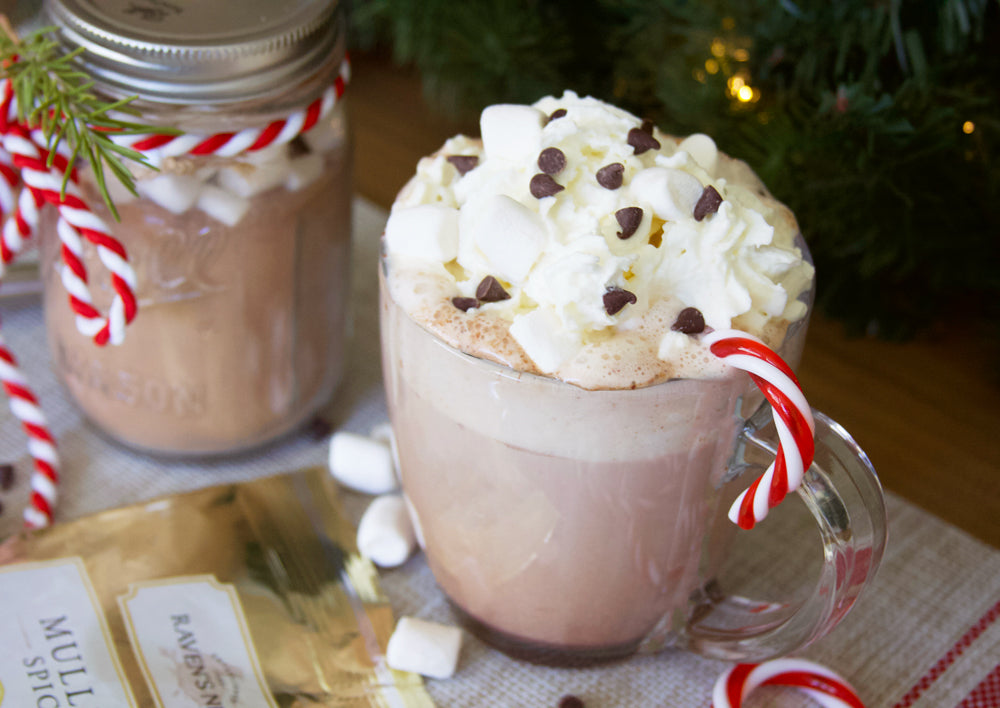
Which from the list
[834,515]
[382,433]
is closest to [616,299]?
[834,515]

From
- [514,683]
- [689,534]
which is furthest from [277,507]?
[689,534]

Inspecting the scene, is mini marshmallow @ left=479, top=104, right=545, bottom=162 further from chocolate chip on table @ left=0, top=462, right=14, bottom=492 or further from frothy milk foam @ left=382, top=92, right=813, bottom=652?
chocolate chip on table @ left=0, top=462, right=14, bottom=492

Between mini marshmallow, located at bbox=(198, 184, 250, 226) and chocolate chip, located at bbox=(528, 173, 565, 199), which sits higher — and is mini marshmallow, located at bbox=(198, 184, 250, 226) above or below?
below

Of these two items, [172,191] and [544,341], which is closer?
[544,341]

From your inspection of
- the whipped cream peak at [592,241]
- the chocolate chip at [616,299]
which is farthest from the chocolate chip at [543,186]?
the chocolate chip at [616,299]

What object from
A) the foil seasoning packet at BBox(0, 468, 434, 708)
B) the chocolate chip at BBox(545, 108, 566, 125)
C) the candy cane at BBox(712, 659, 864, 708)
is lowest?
the foil seasoning packet at BBox(0, 468, 434, 708)

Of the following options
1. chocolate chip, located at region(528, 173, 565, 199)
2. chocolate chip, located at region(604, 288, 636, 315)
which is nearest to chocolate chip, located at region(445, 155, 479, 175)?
chocolate chip, located at region(528, 173, 565, 199)

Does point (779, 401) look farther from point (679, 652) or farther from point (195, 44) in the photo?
point (195, 44)
